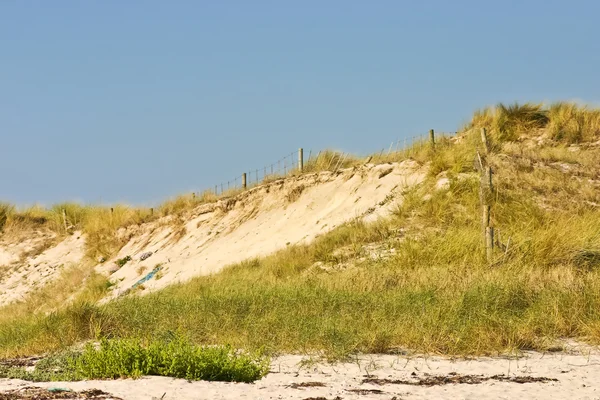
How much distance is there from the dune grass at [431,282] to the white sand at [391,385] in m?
0.44

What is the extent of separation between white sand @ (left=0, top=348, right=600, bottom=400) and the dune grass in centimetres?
44

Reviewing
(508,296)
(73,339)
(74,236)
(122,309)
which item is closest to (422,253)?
(508,296)

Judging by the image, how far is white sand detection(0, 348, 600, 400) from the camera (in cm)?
840

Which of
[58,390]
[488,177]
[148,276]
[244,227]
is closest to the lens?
[58,390]

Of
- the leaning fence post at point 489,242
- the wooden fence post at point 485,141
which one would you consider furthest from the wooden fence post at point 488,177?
the leaning fence post at point 489,242

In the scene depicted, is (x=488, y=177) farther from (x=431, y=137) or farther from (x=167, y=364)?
(x=167, y=364)

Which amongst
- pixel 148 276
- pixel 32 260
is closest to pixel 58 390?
pixel 148 276

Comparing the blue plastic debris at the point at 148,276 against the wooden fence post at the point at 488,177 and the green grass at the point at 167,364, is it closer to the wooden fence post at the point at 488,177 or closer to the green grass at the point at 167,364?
the wooden fence post at the point at 488,177

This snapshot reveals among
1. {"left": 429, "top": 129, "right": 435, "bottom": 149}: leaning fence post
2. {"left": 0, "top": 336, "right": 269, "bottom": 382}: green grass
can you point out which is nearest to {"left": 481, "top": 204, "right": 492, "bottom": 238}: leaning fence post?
{"left": 429, "top": 129, "right": 435, "bottom": 149}: leaning fence post

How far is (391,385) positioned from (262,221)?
20.6 meters

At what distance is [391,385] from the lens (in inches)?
368

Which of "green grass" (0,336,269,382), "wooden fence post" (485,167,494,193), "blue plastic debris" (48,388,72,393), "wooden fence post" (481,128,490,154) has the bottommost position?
"blue plastic debris" (48,388,72,393)

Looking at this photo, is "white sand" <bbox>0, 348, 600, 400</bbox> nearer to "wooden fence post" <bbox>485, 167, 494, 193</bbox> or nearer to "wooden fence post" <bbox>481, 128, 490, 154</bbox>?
"wooden fence post" <bbox>485, 167, 494, 193</bbox>

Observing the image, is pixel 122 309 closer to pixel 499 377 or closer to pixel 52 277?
pixel 499 377
